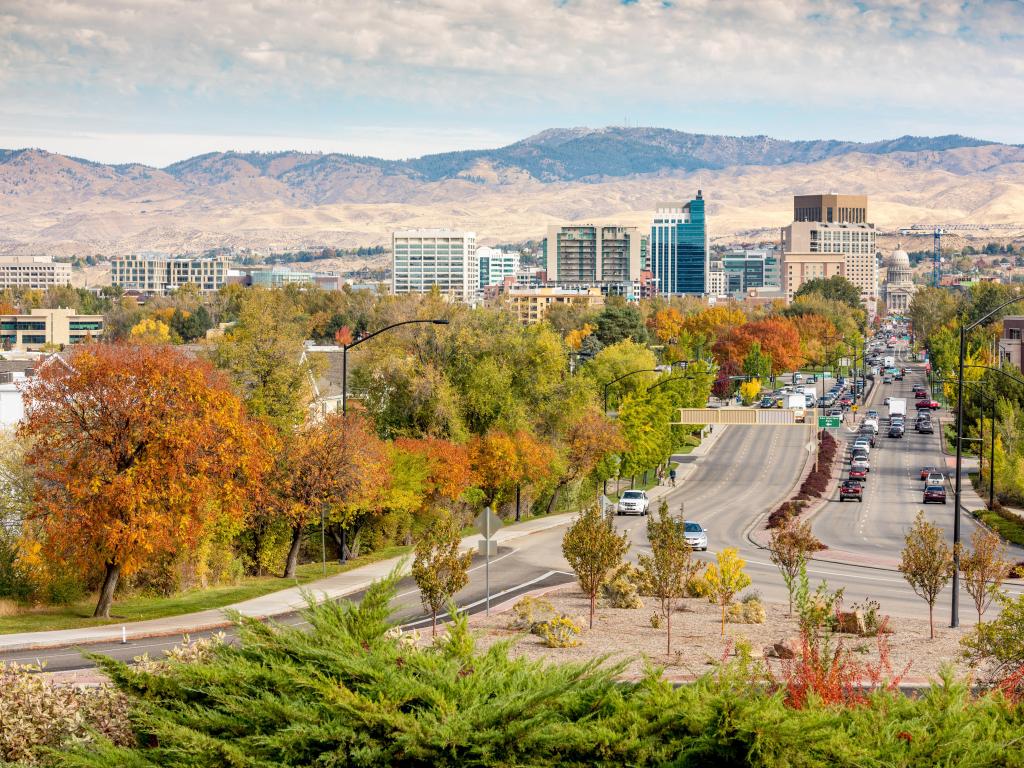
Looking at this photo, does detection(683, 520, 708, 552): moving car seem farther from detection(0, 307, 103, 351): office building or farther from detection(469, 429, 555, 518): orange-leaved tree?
detection(0, 307, 103, 351): office building

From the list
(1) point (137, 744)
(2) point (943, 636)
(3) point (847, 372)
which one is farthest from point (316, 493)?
(3) point (847, 372)

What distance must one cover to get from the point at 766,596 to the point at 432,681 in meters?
23.5

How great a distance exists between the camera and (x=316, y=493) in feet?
139

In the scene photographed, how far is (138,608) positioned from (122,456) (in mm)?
4058

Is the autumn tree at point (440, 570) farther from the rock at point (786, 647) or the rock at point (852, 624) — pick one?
the rock at point (852, 624)

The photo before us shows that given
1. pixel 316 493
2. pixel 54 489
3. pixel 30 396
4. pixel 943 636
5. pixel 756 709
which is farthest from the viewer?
pixel 316 493

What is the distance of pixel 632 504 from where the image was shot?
6391cm

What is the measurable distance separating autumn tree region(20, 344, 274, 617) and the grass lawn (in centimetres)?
85

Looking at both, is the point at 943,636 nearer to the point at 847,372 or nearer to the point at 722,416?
the point at 722,416

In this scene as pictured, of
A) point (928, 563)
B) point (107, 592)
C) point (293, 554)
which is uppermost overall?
point (928, 563)

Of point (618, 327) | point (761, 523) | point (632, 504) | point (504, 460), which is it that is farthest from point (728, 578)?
point (618, 327)

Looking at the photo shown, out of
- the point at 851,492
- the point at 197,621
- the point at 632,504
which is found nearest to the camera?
the point at 197,621

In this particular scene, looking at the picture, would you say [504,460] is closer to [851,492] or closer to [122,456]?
[122,456]

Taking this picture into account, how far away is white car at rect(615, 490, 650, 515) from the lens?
209ft
